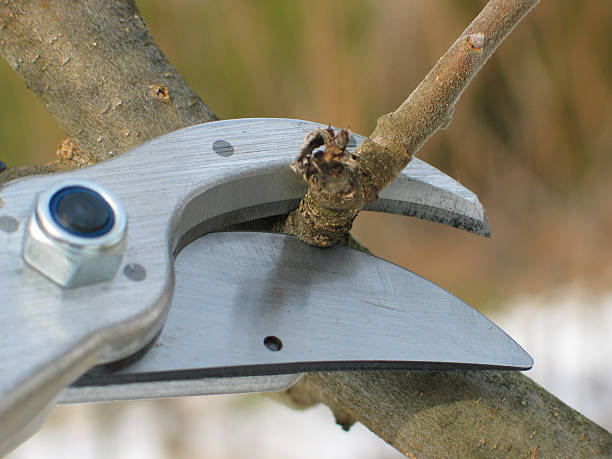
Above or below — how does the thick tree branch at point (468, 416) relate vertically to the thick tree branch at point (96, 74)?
below

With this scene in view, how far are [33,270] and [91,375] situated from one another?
0.18 feet

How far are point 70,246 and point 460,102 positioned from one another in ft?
2.72

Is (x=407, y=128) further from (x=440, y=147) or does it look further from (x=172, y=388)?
(x=440, y=147)

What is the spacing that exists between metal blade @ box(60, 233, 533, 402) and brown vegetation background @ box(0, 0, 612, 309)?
604 mm

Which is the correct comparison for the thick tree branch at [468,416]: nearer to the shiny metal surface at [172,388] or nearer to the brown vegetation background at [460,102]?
the shiny metal surface at [172,388]

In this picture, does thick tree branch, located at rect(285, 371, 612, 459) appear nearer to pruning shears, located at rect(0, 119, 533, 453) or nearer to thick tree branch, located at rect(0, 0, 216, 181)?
pruning shears, located at rect(0, 119, 533, 453)

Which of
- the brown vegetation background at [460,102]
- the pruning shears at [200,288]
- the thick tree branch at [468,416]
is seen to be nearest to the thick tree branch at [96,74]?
the pruning shears at [200,288]

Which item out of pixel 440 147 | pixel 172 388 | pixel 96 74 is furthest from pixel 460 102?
pixel 172 388

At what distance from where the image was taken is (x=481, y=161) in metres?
1.07

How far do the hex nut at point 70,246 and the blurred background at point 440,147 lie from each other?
697 millimetres

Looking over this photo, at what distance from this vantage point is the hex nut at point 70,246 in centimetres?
30

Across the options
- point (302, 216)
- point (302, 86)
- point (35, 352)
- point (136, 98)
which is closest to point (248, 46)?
point (302, 86)

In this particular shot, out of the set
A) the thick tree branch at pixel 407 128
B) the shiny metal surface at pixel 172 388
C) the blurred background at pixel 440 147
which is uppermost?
the thick tree branch at pixel 407 128

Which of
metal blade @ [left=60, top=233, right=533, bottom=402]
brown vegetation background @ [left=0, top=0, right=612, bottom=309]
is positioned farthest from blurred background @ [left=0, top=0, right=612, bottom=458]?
metal blade @ [left=60, top=233, right=533, bottom=402]
